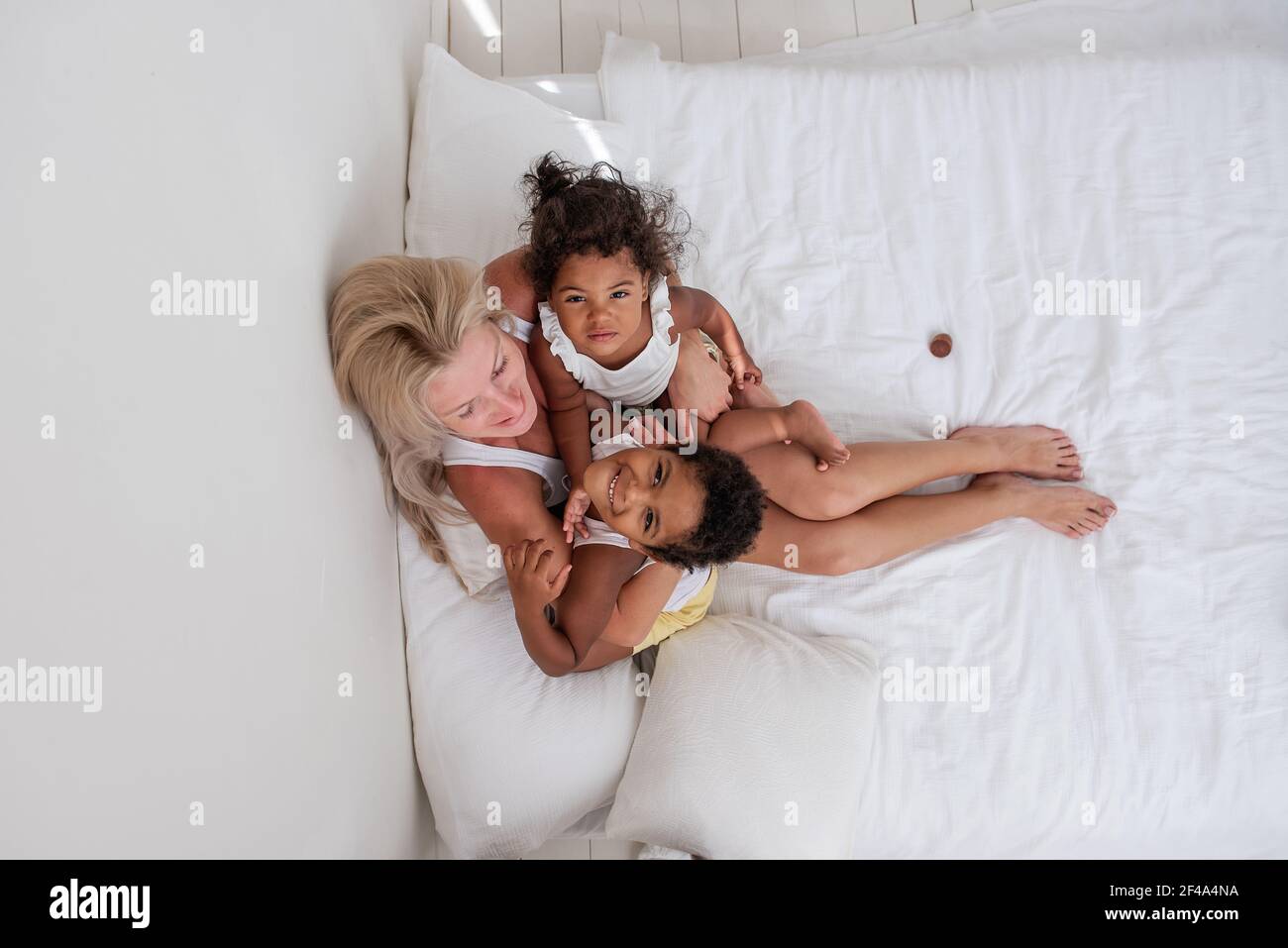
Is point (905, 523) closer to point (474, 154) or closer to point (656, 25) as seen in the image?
point (474, 154)

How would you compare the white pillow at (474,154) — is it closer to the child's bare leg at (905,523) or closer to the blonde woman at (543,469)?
the blonde woman at (543,469)

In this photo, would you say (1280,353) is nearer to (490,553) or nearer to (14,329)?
(490,553)

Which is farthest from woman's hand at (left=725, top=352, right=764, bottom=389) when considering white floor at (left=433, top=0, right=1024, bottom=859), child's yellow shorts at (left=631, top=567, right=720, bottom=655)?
white floor at (left=433, top=0, right=1024, bottom=859)

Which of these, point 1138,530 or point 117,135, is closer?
point 117,135

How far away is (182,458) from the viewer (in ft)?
2.90

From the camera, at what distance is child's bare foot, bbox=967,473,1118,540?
152 centimetres

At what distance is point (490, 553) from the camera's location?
4.76 ft

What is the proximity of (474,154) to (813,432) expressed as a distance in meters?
0.81

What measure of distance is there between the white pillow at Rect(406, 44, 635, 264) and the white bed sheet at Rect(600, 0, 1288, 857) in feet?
0.50

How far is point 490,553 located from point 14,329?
2.72ft

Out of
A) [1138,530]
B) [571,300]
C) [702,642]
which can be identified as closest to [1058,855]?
[1138,530]

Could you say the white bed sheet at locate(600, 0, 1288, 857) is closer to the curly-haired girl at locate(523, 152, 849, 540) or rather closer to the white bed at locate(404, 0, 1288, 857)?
the white bed at locate(404, 0, 1288, 857)

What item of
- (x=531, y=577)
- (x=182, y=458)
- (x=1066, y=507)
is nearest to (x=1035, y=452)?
(x=1066, y=507)

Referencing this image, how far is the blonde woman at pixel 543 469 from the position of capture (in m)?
1.25
